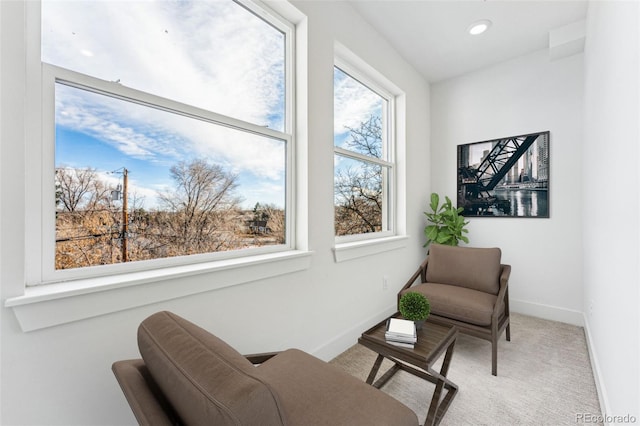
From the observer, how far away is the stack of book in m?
1.52

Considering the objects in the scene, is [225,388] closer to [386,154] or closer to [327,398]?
[327,398]

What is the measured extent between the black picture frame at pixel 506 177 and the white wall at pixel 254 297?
61 centimetres

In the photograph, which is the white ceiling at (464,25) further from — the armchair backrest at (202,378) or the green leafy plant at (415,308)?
the armchair backrest at (202,378)

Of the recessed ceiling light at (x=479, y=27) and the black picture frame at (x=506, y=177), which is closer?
the recessed ceiling light at (x=479, y=27)

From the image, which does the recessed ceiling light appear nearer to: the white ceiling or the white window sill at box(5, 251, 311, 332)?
the white ceiling

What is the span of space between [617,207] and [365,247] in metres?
1.64

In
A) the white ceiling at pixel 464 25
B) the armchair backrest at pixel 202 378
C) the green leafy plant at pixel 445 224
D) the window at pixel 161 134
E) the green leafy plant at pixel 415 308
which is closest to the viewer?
the armchair backrest at pixel 202 378

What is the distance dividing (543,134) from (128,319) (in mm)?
4052

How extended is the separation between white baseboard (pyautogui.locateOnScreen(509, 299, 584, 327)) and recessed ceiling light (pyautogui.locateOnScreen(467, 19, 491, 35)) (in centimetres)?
299

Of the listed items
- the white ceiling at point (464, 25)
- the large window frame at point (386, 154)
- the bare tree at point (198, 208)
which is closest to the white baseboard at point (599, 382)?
the large window frame at point (386, 154)

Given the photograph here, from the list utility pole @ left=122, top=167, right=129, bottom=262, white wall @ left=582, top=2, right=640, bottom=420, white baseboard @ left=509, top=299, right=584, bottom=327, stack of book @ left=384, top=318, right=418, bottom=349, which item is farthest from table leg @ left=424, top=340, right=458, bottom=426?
white baseboard @ left=509, top=299, right=584, bottom=327

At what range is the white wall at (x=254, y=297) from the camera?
940mm

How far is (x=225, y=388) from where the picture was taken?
1.90 feet

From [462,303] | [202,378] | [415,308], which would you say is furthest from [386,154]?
[202,378]
